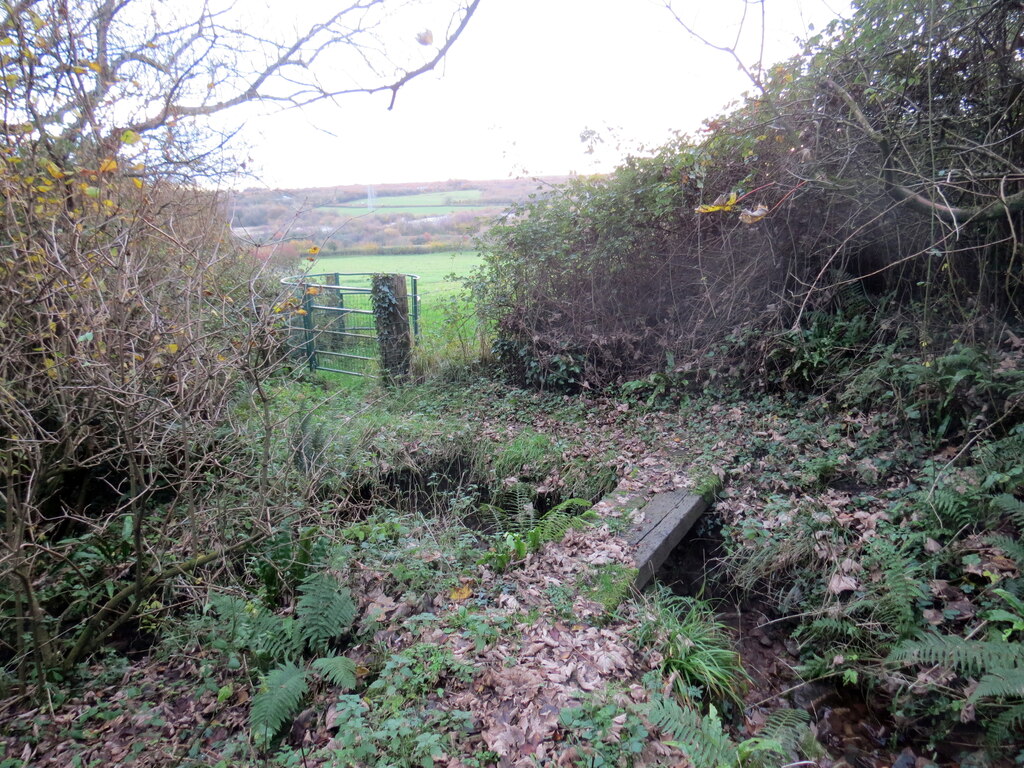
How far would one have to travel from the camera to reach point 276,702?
3.04m

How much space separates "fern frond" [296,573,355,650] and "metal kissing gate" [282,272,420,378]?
20.2 feet

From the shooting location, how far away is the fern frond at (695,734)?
2566mm

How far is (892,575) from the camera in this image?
3.83 metres

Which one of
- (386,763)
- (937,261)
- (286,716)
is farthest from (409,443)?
(937,261)

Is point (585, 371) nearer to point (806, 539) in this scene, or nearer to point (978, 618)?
point (806, 539)

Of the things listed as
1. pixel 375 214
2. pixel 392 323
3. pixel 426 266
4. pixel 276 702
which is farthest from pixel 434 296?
pixel 276 702

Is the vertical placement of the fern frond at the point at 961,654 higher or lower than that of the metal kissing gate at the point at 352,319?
lower

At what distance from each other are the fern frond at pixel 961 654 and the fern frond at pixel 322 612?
3294 mm

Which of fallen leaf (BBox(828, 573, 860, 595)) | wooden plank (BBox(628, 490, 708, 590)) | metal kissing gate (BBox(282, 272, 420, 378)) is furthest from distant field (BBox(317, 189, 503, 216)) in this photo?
fallen leaf (BBox(828, 573, 860, 595))

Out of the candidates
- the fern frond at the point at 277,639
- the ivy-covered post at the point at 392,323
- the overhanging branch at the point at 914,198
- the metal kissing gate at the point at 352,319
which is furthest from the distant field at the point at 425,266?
the fern frond at the point at 277,639

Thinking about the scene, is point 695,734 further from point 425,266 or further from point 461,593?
point 425,266

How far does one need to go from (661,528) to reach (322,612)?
2553 mm

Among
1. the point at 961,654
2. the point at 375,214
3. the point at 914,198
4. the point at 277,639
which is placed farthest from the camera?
the point at 375,214

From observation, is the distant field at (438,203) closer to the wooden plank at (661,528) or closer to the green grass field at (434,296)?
the green grass field at (434,296)
